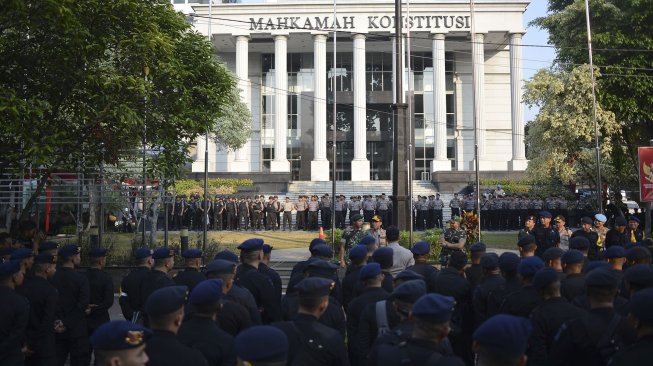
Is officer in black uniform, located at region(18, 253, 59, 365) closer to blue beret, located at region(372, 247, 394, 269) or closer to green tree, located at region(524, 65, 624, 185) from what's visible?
blue beret, located at region(372, 247, 394, 269)

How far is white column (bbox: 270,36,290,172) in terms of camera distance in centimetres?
4891

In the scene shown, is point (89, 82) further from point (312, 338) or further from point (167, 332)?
point (312, 338)

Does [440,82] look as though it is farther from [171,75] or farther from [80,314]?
[80,314]

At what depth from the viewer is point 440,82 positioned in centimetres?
4991

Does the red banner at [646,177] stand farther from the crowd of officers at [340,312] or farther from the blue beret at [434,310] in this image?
the blue beret at [434,310]

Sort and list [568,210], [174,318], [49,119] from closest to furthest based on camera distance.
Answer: [174,318] → [49,119] → [568,210]

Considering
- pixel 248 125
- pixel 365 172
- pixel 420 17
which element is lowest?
pixel 365 172

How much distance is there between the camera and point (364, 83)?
164ft

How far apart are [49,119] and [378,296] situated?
35.9 feet

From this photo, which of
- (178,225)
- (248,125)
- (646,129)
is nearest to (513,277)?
(646,129)

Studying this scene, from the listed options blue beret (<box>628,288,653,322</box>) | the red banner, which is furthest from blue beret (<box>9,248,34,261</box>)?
the red banner

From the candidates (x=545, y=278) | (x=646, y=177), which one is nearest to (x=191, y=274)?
(x=545, y=278)

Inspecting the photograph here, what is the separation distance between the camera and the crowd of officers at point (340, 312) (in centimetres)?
366

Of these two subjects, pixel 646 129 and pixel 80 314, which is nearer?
pixel 80 314
